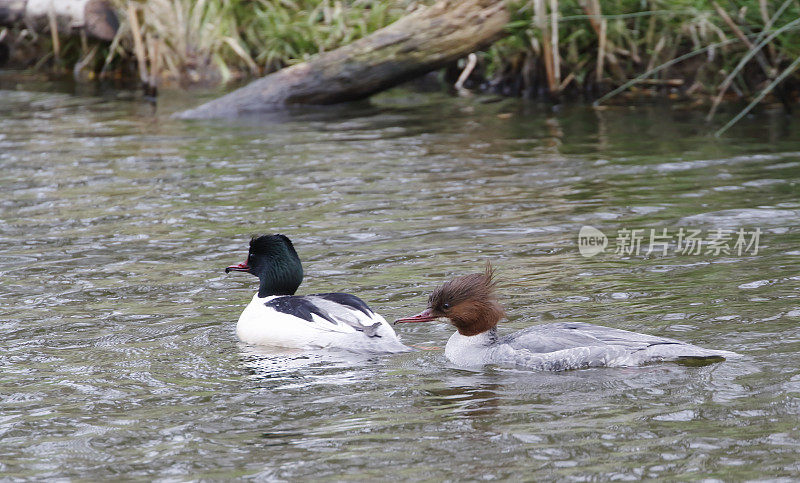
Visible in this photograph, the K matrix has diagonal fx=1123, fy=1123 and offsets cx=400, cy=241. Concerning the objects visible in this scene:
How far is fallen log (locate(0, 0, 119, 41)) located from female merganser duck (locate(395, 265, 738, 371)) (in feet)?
42.0

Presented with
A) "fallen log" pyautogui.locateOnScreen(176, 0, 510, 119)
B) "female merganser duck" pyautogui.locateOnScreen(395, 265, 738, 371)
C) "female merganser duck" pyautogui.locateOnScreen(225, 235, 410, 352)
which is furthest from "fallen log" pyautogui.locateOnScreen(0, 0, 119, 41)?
"female merganser duck" pyautogui.locateOnScreen(395, 265, 738, 371)

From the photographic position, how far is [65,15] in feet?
57.7

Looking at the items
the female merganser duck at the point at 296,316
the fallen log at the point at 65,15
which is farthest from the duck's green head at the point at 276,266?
the fallen log at the point at 65,15

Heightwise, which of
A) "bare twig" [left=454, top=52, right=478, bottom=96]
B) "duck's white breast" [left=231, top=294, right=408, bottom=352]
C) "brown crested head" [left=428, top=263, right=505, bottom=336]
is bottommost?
"duck's white breast" [left=231, top=294, right=408, bottom=352]

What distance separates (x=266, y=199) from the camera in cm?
1008

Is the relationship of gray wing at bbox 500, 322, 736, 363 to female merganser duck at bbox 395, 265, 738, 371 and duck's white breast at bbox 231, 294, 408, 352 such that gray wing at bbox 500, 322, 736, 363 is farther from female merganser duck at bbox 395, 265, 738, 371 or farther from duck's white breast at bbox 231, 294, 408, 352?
duck's white breast at bbox 231, 294, 408, 352

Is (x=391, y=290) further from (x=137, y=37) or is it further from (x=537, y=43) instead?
(x=137, y=37)

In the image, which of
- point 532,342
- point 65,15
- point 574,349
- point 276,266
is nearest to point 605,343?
point 574,349

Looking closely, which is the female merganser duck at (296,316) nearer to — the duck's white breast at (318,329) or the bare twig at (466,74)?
the duck's white breast at (318,329)

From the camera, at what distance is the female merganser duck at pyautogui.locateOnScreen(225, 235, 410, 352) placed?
6.07 metres

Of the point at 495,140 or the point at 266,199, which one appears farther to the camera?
the point at 495,140

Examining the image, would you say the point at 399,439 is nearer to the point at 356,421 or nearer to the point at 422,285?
the point at 356,421

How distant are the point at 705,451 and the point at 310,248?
451cm

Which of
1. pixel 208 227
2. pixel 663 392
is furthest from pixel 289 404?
pixel 208 227
